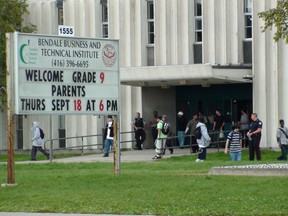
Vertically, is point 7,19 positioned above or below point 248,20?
above

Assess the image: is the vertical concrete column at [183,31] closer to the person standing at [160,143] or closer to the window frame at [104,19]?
the window frame at [104,19]

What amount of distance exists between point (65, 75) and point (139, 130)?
19.8 metres

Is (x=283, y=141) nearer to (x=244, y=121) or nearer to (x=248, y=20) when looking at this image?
(x=244, y=121)

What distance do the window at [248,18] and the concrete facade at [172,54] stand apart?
0.25 m

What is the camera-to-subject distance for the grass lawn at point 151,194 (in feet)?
56.5

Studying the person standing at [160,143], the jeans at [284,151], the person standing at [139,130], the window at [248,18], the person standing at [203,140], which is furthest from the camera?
the person standing at [139,130]

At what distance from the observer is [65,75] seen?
74.5ft

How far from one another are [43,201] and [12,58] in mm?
4189

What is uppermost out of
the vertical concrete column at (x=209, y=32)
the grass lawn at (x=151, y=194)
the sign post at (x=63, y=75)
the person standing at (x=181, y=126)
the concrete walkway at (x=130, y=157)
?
the vertical concrete column at (x=209, y=32)

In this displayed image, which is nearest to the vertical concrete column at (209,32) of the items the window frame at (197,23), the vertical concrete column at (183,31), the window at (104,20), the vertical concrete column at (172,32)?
the window frame at (197,23)

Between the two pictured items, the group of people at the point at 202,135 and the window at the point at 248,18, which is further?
the window at the point at 248,18

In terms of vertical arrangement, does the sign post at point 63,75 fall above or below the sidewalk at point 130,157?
above

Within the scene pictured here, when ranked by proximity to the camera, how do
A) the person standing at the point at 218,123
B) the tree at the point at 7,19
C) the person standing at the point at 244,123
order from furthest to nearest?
1. the tree at the point at 7,19
2. the person standing at the point at 218,123
3. the person standing at the point at 244,123

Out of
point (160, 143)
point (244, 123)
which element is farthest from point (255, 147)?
point (244, 123)
